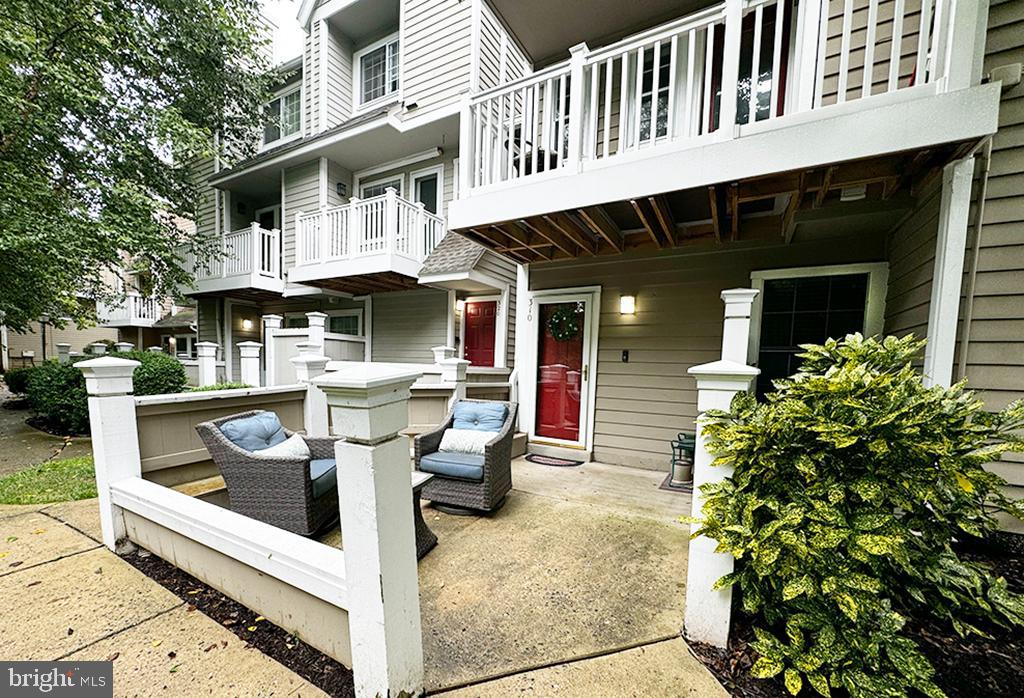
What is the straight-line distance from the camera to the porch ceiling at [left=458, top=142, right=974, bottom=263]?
2570 mm

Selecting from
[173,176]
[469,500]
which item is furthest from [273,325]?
[173,176]

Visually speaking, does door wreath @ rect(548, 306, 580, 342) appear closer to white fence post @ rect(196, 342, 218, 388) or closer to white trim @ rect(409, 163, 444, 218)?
white trim @ rect(409, 163, 444, 218)

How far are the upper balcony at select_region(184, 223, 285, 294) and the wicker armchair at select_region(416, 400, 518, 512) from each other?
6.51m

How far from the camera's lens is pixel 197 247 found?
8.39 metres

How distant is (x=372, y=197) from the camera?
23.8ft

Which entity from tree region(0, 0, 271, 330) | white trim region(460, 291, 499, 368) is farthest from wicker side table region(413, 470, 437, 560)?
tree region(0, 0, 271, 330)

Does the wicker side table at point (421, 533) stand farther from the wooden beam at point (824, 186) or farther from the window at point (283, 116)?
the window at point (283, 116)

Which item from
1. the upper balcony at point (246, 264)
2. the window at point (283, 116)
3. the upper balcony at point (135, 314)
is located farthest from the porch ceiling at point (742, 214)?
the upper balcony at point (135, 314)

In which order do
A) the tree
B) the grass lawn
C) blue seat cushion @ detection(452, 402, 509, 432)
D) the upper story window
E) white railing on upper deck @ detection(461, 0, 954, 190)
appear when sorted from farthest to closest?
1. the upper story window
2. the tree
3. blue seat cushion @ detection(452, 402, 509, 432)
4. the grass lawn
5. white railing on upper deck @ detection(461, 0, 954, 190)

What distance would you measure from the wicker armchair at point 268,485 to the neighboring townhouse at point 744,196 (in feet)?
8.53

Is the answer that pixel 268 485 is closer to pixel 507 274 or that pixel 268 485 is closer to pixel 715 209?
pixel 715 209

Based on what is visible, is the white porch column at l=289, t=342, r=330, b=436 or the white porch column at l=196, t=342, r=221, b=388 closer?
the white porch column at l=289, t=342, r=330, b=436

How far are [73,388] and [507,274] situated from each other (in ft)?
22.2

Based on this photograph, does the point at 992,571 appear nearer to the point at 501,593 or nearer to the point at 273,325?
the point at 501,593
